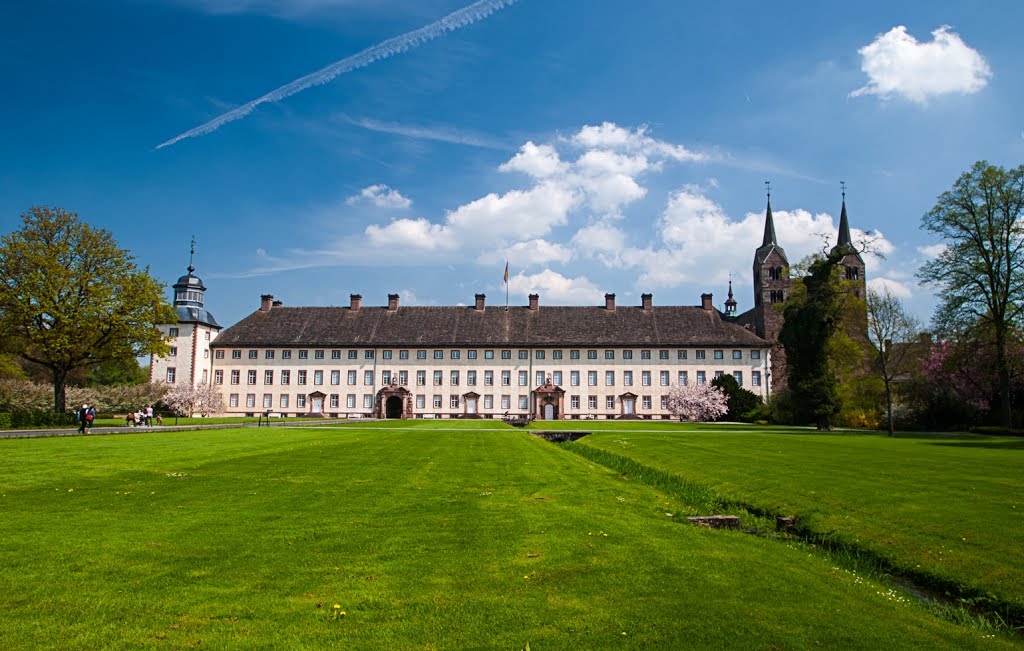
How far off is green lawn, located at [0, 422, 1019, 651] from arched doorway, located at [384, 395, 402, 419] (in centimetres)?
5835

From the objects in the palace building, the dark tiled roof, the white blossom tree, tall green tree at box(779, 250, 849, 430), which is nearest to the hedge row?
the palace building

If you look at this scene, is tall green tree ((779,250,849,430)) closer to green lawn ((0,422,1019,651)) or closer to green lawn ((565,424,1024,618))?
green lawn ((565,424,1024,618))

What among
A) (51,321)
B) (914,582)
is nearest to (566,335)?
(51,321)

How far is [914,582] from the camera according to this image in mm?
8375

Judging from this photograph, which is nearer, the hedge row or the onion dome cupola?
the hedge row

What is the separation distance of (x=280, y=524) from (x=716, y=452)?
1719 cm

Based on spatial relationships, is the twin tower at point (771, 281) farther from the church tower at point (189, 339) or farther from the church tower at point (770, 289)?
the church tower at point (189, 339)

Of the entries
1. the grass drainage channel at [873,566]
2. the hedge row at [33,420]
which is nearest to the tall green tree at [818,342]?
the grass drainage channel at [873,566]

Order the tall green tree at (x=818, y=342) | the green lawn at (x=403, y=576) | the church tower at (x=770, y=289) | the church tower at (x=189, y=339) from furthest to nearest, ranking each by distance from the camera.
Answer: the church tower at (x=770, y=289)
the church tower at (x=189, y=339)
the tall green tree at (x=818, y=342)
the green lawn at (x=403, y=576)

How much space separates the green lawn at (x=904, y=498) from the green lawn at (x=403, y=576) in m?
1.39

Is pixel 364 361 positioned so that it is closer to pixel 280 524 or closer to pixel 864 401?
pixel 864 401

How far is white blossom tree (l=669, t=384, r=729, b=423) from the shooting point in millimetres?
60969

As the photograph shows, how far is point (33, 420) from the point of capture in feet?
112

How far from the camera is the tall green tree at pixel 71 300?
37062mm
